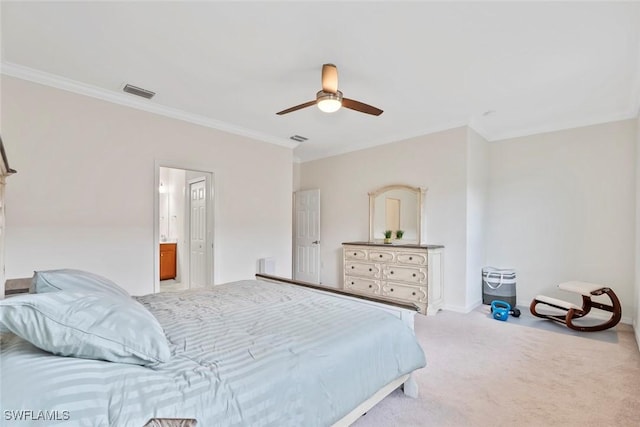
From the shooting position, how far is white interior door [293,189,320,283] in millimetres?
6086

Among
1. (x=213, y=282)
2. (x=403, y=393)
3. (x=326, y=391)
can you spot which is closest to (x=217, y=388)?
(x=326, y=391)

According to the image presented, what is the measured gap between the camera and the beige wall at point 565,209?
3.93 meters

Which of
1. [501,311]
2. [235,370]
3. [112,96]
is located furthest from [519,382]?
[112,96]

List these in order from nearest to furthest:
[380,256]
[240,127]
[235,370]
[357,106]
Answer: [235,370] < [357,106] < [240,127] < [380,256]

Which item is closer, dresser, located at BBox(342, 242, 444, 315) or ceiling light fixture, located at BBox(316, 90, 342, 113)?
ceiling light fixture, located at BBox(316, 90, 342, 113)

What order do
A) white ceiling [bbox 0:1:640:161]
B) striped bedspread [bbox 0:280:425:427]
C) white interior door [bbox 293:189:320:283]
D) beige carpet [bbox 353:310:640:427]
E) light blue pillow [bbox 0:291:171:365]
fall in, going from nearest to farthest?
striped bedspread [bbox 0:280:425:427], light blue pillow [bbox 0:291:171:365], beige carpet [bbox 353:310:640:427], white ceiling [bbox 0:1:640:161], white interior door [bbox 293:189:320:283]

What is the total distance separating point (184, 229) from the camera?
592 cm

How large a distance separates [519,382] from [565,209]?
9.96 feet

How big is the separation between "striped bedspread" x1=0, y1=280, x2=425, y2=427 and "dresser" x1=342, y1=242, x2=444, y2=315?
228cm

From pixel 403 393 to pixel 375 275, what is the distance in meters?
2.52

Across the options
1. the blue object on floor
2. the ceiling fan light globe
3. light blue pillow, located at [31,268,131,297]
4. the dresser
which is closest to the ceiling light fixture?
the ceiling fan light globe

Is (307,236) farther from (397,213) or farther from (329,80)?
(329,80)

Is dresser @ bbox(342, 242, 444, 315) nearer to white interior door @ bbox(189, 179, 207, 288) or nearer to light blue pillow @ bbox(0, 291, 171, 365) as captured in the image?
white interior door @ bbox(189, 179, 207, 288)

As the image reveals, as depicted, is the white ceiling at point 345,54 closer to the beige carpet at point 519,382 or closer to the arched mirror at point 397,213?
the arched mirror at point 397,213
